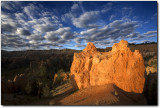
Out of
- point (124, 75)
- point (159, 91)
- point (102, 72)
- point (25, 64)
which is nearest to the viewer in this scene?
point (159, 91)

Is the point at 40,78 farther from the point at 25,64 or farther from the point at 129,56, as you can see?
the point at 25,64

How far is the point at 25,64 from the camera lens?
189 feet

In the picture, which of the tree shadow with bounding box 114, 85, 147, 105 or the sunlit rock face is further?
the sunlit rock face

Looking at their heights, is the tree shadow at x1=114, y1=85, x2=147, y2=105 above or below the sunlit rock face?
below

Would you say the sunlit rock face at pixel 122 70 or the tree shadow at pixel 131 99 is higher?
the sunlit rock face at pixel 122 70

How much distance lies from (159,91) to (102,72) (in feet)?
18.1

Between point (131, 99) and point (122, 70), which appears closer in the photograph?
point (131, 99)

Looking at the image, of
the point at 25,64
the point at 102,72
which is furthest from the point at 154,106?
the point at 25,64

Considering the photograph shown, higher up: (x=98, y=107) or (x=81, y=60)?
(x=81, y=60)

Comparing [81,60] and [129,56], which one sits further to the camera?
[81,60]

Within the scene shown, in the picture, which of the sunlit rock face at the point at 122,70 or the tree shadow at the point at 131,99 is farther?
the sunlit rock face at the point at 122,70

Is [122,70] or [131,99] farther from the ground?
[122,70]

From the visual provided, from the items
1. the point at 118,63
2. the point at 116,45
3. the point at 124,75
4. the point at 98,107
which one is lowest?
the point at 98,107

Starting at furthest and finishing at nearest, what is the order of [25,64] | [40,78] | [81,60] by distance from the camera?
[25,64], [40,78], [81,60]
